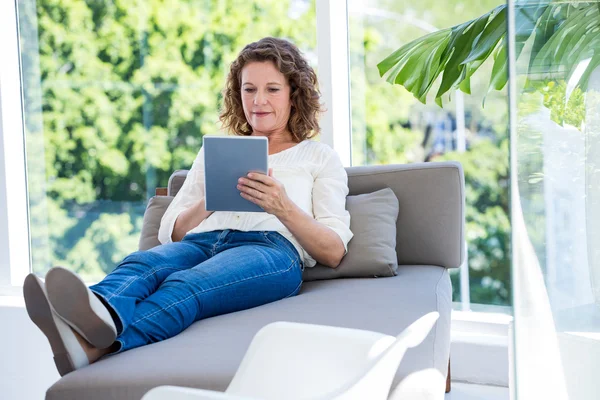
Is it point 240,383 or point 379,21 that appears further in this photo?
point 379,21

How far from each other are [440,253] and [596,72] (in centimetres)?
144

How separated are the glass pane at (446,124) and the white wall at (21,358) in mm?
1638

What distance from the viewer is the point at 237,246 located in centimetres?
216

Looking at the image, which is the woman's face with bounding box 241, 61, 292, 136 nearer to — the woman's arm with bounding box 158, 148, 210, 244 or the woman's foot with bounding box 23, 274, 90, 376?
the woman's arm with bounding box 158, 148, 210, 244

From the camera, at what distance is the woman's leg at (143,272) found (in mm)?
1597

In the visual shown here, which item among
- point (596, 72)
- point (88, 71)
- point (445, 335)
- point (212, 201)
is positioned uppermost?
point (88, 71)

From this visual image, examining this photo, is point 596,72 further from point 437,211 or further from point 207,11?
point 207,11

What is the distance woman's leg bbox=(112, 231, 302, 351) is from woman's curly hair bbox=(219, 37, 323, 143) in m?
0.49

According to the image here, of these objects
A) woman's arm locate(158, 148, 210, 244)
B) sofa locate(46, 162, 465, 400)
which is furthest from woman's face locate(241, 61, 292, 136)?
sofa locate(46, 162, 465, 400)

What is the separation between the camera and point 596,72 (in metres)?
0.99

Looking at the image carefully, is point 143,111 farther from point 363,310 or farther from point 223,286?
point 363,310

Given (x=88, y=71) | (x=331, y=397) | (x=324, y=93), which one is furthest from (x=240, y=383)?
(x=88, y=71)

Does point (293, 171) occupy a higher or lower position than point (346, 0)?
lower

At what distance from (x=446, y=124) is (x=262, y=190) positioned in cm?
149
